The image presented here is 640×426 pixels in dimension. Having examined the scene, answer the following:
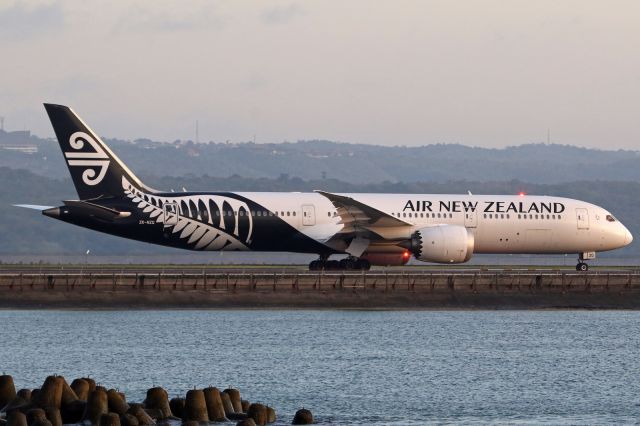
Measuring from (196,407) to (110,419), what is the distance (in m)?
3.28

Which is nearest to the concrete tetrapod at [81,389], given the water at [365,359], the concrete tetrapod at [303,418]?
the water at [365,359]

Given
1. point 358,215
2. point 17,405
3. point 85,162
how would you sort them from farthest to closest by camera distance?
point 358,215, point 85,162, point 17,405

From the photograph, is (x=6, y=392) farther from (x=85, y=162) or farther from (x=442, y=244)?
(x=442, y=244)

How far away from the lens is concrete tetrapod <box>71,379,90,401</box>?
4623 cm

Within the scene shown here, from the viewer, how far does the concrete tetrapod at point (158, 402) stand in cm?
4531

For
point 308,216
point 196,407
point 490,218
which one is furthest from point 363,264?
point 196,407

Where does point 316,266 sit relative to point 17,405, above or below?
above

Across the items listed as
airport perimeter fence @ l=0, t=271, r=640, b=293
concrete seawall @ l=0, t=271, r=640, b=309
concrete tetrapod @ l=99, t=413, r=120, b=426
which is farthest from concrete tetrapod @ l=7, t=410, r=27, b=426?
airport perimeter fence @ l=0, t=271, r=640, b=293

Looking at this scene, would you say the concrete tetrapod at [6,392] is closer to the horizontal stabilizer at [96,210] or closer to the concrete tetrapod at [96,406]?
the concrete tetrapod at [96,406]

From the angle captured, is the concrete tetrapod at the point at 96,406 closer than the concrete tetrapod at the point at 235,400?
Yes

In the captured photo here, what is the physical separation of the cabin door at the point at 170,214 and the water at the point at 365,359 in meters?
6.51

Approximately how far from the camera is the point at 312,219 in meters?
84.1

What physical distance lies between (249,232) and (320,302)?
843 centimetres

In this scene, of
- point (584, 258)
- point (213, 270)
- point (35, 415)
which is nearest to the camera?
point (35, 415)
